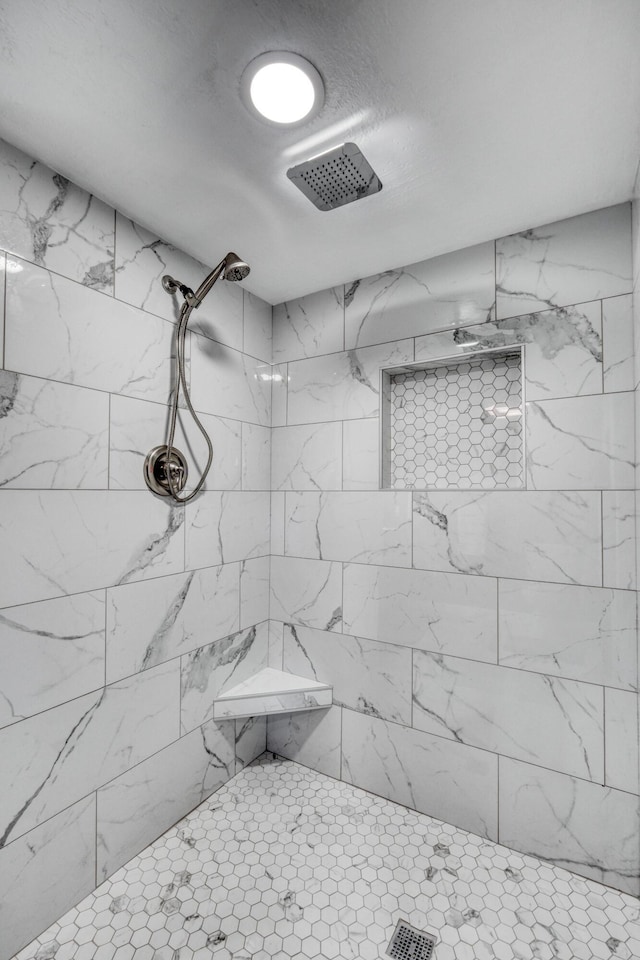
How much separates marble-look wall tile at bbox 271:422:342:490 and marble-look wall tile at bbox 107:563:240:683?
45 cm

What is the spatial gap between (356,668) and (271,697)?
36 centimetres

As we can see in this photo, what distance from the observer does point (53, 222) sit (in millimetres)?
1215

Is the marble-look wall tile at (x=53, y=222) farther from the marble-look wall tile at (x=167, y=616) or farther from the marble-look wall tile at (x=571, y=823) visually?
the marble-look wall tile at (x=571, y=823)

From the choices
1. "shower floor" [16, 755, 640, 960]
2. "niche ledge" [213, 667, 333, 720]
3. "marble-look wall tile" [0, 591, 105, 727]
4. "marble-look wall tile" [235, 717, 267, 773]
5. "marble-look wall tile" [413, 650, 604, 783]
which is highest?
"marble-look wall tile" [0, 591, 105, 727]

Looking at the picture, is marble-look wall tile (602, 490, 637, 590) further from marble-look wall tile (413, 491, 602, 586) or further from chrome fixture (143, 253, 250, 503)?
chrome fixture (143, 253, 250, 503)

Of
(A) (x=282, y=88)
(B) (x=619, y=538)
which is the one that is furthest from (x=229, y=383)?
(B) (x=619, y=538)

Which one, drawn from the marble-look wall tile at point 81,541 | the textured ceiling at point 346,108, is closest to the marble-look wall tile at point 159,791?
the marble-look wall tile at point 81,541

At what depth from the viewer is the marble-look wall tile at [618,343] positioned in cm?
132

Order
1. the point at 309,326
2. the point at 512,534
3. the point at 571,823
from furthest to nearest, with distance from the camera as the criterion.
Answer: the point at 309,326, the point at 512,534, the point at 571,823

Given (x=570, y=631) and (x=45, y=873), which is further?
(x=570, y=631)

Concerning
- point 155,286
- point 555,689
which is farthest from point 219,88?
point 555,689

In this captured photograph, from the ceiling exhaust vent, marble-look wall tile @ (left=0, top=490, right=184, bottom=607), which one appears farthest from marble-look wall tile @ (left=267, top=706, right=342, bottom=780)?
the ceiling exhaust vent

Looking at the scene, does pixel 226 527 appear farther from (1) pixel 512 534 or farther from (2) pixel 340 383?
(1) pixel 512 534

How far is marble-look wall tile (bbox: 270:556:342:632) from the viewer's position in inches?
73.2
